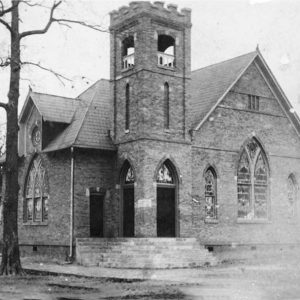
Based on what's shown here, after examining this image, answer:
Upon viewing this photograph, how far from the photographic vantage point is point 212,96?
28.7 metres

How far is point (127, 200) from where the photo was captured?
87.6 feet

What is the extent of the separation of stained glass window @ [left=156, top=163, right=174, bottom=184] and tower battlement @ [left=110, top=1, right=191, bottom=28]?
6.41m

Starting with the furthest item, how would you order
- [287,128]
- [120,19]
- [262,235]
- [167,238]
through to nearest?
[287,128] < [262,235] < [120,19] < [167,238]

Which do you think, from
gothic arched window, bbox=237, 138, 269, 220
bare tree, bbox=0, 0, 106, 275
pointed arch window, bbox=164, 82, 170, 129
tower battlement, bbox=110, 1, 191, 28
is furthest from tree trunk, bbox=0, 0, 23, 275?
gothic arched window, bbox=237, 138, 269, 220

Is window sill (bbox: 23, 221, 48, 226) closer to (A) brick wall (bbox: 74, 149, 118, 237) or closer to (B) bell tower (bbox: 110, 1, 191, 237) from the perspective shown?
(A) brick wall (bbox: 74, 149, 118, 237)

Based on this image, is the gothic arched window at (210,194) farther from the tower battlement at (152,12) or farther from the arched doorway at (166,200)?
the tower battlement at (152,12)

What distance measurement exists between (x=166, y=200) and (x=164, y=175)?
1055 millimetres

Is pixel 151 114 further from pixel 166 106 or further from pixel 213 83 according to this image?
pixel 213 83

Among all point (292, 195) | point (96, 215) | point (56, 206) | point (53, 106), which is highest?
point (53, 106)

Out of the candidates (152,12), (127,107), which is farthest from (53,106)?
(152,12)

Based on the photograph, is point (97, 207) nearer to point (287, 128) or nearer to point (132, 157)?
point (132, 157)

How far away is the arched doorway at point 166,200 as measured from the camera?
25516 millimetres

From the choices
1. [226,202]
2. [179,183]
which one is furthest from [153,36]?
[226,202]

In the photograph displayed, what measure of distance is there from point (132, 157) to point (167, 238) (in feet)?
12.1
